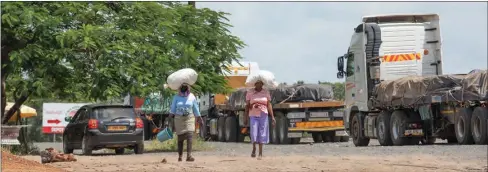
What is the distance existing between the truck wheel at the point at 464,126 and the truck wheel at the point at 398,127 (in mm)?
2070

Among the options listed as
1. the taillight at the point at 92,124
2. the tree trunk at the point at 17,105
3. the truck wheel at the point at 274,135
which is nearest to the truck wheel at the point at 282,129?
the truck wheel at the point at 274,135

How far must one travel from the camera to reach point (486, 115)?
2258 cm

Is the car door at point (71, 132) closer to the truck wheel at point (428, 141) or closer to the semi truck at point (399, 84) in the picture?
the semi truck at point (399, 84)

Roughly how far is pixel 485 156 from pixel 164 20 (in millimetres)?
11094

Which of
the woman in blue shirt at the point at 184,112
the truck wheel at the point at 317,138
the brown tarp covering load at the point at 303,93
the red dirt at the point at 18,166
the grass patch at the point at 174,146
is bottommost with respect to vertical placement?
the red dirt at the point at 18,166

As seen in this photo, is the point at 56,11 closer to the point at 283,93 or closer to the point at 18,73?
the point at 18,73

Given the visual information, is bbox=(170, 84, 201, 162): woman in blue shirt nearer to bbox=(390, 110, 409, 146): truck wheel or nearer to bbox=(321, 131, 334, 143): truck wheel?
bbox=(390, 110, 409, 146): truck wheel

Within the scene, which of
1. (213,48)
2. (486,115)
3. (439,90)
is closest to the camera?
(486,115)

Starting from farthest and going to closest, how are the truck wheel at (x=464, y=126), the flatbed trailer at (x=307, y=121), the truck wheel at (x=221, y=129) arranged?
1. the truck wheel at (x=221, y=129)
2. the flatbed trailer at (x=307, y=121)
3. the truck wheel at (x=464, y=126)

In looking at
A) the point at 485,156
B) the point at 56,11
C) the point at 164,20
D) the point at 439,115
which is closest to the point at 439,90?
the point at 439,115

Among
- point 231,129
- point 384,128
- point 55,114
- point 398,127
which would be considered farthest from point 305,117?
point 55,114

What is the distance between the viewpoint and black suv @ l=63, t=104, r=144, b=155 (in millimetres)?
25328

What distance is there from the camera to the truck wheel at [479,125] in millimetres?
22625

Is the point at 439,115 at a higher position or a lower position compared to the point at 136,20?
lower
